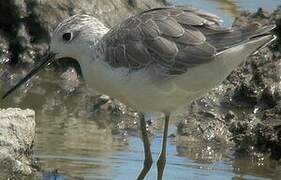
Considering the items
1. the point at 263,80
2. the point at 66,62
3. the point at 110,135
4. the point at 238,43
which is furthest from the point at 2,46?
the point at 238,43

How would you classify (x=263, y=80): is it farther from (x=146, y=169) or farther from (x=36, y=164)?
(x=36, y=164)

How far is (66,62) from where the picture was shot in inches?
494

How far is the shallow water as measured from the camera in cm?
924

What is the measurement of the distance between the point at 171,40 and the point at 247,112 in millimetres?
3191

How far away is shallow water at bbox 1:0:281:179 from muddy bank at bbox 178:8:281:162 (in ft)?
0.52

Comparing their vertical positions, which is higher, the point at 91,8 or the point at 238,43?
the point at 91,8

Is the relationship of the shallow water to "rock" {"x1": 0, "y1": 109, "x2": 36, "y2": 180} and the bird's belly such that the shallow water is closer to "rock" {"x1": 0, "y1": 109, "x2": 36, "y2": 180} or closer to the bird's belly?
"rock" {"x1": 0, "y1": 109, "x2": 36, "y2": 180}

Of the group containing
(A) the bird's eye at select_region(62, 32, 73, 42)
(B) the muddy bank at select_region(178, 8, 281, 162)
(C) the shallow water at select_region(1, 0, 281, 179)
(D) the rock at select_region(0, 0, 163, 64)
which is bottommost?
(C) the shallow water at select_region(1, 0, 281, 179)

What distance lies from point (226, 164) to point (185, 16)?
6.40 ft

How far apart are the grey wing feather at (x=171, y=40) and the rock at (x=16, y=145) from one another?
2.98 ft

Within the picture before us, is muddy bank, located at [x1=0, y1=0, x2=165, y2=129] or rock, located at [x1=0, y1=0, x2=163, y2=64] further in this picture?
rock, located at [x1=0, y1=0, x2=163, y2=64]

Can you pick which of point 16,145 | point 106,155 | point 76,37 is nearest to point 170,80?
point 76,37

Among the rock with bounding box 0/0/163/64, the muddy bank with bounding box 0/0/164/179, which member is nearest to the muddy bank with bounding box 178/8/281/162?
the muddy bank with bounding box 0/0/164/179

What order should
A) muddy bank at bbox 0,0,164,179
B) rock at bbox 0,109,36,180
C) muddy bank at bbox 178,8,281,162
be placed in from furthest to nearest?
1. muddy bank at bbox 0,0,164,179
2. muddy bank at bbox 178,8,281,162
3. rock at bbox 0,109,36,180
